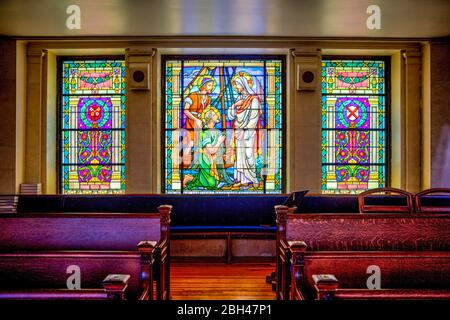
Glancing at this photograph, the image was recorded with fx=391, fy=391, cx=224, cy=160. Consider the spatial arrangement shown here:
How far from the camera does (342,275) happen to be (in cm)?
253

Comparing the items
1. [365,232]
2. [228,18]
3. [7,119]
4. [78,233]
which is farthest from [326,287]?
[7,119]

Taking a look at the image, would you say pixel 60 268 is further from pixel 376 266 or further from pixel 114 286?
pixel 376 266

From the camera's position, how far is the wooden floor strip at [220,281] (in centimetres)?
373

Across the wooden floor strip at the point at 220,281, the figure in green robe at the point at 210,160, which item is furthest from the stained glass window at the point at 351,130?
the wooden floor strip at the point at 220,281

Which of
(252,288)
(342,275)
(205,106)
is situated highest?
(205,106)

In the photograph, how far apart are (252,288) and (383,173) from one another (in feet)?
13.1

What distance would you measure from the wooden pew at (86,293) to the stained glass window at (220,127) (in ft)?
16.2

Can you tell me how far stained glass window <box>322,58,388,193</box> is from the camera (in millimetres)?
6828

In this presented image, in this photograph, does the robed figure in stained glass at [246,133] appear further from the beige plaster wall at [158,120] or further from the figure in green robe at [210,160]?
the beige plaster wall at [158,120]

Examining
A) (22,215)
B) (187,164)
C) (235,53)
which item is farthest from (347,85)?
(22,215)

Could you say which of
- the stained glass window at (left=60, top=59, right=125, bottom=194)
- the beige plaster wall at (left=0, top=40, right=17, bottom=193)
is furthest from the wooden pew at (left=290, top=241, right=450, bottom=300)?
the beige plaster wall at (left=0, top=40, right=17, bottom=193)

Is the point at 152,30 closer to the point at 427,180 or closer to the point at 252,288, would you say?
the point at 252,288

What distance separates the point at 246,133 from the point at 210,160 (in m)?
0.78

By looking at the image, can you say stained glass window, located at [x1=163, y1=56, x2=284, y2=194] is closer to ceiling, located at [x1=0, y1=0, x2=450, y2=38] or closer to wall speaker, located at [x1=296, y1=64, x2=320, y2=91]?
wall speaker, located at [x1=296, y1=64, x2=320, y2=91]
